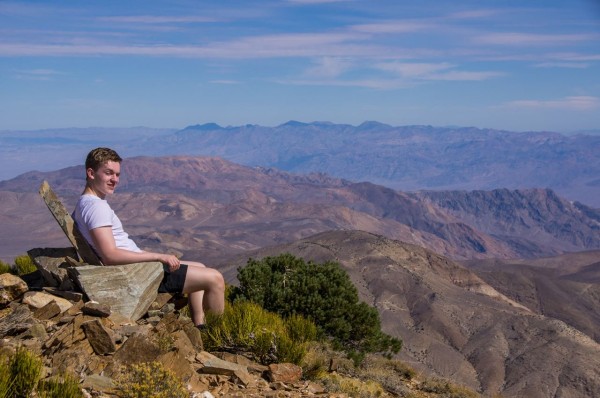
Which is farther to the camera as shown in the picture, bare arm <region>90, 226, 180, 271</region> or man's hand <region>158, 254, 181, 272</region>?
man's hand <region>158, 254, 181, 272</region>

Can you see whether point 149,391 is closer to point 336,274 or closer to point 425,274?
point 336,274

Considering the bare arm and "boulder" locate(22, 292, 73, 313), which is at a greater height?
the bare arm

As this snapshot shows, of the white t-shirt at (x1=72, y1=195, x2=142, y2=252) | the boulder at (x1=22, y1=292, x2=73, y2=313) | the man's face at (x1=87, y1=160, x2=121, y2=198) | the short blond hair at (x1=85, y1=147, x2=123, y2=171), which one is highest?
the short blond hair at (x1=85, y1=147, x2=123, y2=171)

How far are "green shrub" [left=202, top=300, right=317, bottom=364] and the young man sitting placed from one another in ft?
0.92

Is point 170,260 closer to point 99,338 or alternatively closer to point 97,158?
point 99,338

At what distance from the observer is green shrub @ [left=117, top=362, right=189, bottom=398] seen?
18.7ft

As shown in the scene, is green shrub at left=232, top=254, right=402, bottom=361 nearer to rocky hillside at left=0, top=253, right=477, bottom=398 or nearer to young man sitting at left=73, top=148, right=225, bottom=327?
young man sitting at left=73, top=148, right=225, bottom=327

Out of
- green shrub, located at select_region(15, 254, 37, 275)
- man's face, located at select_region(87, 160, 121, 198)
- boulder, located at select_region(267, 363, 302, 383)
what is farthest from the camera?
green shrub, located at select_region(15, 254, 37, 275)

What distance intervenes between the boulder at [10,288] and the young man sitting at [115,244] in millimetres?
1665

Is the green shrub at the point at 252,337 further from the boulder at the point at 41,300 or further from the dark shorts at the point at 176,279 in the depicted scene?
the boulder at the point at 41,300

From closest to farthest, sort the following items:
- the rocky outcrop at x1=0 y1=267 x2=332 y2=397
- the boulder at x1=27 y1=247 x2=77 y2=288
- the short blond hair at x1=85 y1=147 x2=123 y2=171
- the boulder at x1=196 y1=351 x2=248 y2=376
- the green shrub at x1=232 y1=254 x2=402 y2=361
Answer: the rocky outcrop at x1=0 y1=267 x2=332 y2=397
the boulder at x1=196 y1=351 x2=248 y2=376
the short blond hair at x1=85 y1=147 x2=123 y2=171
the boulder at x1=27 y1=247 x2=77 y2=288
the green shrub at x1=232 y1=254 x2=402 y2=361

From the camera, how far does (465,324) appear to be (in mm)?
97625

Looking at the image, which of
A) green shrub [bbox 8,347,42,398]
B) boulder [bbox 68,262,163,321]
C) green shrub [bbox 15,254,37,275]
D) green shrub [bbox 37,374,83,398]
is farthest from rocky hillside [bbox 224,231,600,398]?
green shrub [bbox 8,347,42,398]

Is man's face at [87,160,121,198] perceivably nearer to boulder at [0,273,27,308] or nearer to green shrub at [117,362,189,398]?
boulder at [0,273,27,308]
